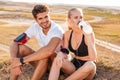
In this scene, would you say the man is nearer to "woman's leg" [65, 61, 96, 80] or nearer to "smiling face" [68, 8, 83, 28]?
"smiling face" [68, 8, 83, 28]

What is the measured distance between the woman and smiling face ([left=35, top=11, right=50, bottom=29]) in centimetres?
44

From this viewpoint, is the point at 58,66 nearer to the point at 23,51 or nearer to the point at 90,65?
the point at 90,65

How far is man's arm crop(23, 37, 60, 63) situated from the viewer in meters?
7.06

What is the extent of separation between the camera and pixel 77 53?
23.6 ft

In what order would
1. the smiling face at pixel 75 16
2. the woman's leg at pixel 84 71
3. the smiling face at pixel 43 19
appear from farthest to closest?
the smiling face at pixel 43 19
the smiling face at pixel 75 16
the woman's leg at pixel 84 71

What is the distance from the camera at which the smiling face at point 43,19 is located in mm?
7238

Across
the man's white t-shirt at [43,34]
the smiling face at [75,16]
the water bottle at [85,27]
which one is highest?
the smiling face at [75,16]

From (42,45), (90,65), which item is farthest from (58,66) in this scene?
(42,45)

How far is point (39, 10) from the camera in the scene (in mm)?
7227

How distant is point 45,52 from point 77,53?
67 cm

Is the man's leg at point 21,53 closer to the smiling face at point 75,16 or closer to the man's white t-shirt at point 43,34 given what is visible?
the man's white t-shirt at point 43,34

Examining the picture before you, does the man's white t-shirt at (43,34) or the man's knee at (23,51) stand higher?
the man's white t-shirt at (43,34)

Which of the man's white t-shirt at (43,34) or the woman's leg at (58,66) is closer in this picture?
the woman's leg at (58,66)

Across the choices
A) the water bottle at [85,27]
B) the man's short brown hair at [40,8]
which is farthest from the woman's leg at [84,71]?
the man's short brown hair at [40,8]
